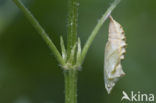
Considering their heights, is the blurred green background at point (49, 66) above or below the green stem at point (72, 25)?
below

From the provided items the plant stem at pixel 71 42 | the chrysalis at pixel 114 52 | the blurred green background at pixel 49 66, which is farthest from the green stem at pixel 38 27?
the blurred green background at pixel 49 66

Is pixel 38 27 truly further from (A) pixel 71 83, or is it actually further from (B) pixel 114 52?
(B) pixel 114 52

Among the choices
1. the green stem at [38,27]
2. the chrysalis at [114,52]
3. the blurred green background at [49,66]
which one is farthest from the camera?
the blurred green background at [49,66]

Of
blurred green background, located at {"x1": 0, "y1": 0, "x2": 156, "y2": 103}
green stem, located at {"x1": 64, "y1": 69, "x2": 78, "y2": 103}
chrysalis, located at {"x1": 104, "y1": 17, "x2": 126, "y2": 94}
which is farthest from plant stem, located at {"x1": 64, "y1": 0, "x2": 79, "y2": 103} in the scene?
blurred green background, located at {"x1": 0, "y1": 0, "x2": 156, "y2": 103}

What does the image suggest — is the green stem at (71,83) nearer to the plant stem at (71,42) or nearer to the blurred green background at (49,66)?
the plant stem at (71,42)

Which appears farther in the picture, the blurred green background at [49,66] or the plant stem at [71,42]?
the blurred green background at [49,66]

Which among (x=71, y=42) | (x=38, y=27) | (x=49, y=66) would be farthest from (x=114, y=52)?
(x=49, y=66)

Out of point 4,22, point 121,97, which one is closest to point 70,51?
point 4,22

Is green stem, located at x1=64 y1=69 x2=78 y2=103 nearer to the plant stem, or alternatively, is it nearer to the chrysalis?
the plant stem

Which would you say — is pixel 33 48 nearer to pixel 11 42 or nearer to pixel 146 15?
pixel 11 42
